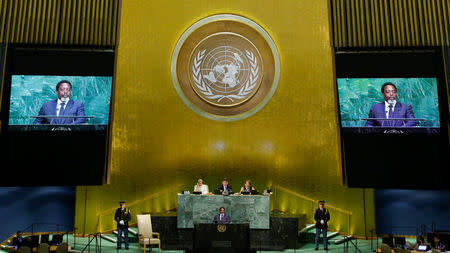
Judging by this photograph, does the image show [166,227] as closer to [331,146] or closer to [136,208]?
[136,208]

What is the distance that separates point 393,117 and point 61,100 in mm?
8637

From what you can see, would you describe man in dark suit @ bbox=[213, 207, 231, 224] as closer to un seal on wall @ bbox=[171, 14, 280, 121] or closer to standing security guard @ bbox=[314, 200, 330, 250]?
standing security guard @ bbox=[314, 200, 330, 250]

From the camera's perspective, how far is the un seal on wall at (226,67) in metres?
11.7

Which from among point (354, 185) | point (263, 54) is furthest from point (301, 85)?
point (354, 185)

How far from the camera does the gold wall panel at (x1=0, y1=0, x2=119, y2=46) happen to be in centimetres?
1094

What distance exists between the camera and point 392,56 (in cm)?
1108

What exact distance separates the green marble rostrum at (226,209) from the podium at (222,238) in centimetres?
142

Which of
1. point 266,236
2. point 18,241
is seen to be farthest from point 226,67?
point 18,241

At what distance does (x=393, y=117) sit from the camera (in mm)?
10828

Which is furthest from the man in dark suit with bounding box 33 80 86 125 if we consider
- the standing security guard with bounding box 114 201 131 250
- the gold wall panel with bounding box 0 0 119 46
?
the standing security guard with bounding box 114 201 131 250

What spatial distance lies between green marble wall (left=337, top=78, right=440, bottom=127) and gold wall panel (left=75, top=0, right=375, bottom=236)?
50 cm

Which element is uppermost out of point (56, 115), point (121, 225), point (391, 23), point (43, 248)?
point (391, 23)

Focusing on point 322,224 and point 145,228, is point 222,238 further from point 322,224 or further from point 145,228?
point 322,224

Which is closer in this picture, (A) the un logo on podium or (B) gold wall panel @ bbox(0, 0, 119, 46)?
(A) the un logo on podium
